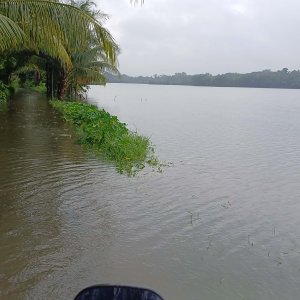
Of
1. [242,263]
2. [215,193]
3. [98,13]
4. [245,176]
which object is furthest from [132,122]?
[242,263]

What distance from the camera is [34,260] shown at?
15.9 feet

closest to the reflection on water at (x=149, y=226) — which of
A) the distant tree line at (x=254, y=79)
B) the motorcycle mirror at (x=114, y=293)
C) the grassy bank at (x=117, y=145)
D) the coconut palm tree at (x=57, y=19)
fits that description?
the grassy bank at (x=117, y=145)

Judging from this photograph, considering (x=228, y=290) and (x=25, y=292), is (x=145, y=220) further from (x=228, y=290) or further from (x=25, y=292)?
(x=25, y=292)

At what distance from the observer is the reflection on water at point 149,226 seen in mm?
4598

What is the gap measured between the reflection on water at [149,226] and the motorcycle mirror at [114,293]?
213 centimetres

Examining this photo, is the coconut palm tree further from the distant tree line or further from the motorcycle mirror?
the distant tree line

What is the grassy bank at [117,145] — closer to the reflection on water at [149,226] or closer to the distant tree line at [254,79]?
the reflection on water at [149,226]

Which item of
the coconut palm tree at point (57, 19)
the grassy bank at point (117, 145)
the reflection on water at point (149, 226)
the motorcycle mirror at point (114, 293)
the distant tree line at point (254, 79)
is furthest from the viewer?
the distant tree line at point (254, 79)

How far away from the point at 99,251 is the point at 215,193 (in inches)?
151

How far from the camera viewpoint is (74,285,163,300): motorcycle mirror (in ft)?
7.06

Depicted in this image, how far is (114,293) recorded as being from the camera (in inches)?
85.7

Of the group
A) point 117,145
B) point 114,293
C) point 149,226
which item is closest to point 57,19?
point 149,226

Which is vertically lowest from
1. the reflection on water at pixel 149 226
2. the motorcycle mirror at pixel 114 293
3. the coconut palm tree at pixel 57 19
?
the reflection on water at pixel 149 226

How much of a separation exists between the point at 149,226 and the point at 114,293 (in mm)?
4059
